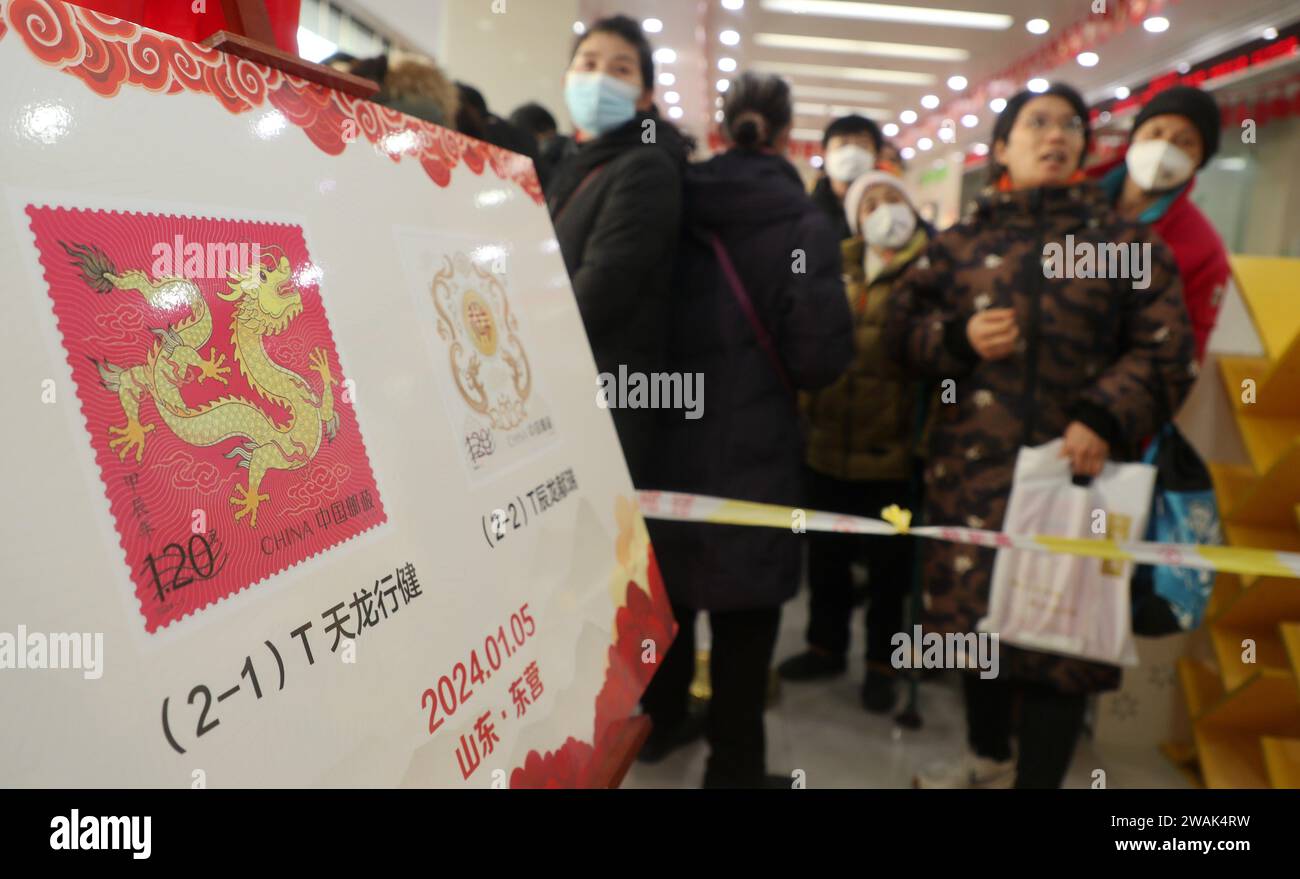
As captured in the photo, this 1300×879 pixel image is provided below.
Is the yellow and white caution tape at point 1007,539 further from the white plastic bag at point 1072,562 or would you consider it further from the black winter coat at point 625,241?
the black winter coat at point 625,241

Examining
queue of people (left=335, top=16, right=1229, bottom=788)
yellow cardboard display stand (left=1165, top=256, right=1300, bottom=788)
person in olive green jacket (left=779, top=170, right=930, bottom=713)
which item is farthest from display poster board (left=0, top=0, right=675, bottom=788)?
yellow cardboard display stand (left=1165, top=256, right=1300, bottom=788)

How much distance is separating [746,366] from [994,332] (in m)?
0.48

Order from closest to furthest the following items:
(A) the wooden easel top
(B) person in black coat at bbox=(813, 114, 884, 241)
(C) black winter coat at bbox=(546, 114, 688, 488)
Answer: (A) the wooden easel top < (C) black winter coat at bbox=(546, 114, 688, 488) < (B) person in black coat at bbox=(813, 114, 884, 241)

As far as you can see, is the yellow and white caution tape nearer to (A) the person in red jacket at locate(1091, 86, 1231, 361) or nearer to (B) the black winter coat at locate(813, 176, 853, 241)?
(A) the person in red jacket at locate(1091, 86, 1231, 361)

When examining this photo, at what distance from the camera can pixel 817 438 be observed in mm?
2182

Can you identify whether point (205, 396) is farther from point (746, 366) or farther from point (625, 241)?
point (746, 366)

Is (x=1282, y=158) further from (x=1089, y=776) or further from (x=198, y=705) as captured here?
(x=198, y=705)

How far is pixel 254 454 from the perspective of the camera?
492 millimetres

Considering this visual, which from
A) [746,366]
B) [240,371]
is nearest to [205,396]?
[240,371]

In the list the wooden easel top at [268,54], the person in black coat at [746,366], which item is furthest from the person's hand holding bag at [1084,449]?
the wooden easel top at [268,54]

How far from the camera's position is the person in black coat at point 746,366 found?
1497mm

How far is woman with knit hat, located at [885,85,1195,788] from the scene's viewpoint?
142cm
